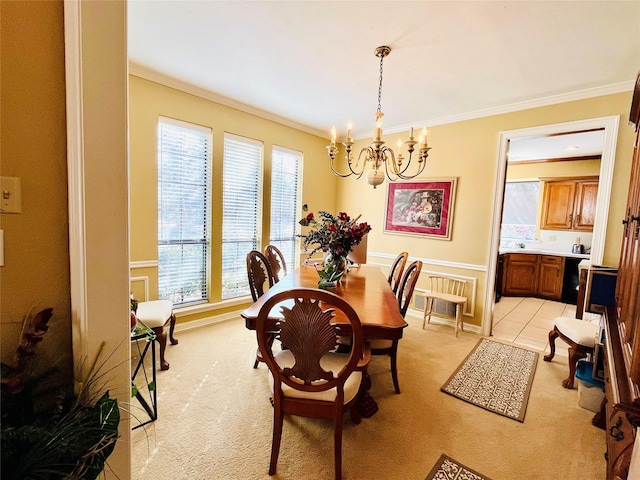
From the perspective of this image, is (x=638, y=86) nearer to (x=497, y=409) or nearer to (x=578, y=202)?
(x=497, y=409)

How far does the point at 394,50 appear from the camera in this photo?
7.25ft

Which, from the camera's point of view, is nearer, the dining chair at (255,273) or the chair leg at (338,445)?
the chair leg at (338,445)

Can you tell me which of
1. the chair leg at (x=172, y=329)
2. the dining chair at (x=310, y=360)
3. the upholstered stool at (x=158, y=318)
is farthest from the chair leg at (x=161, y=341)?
the dining chair at (x=310, y=360)

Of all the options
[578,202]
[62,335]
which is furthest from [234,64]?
[578,202]

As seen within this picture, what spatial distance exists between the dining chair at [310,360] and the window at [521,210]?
5807mm

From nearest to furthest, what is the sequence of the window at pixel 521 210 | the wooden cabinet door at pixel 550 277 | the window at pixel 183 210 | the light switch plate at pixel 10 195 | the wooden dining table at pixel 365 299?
the light switch plate at pixel 10 195
the wooden dining table at pixel 365 299
the window at pixel 183 210
the wooden cabinet door at pixel 550 277
the window at pixel 521 210

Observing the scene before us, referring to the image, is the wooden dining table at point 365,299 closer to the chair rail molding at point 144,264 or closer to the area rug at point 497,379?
the area rug at point 497,379

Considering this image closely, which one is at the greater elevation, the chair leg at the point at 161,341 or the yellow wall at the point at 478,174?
the yellow wall at the point at 478,174

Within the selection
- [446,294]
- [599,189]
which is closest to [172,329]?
[446,294]

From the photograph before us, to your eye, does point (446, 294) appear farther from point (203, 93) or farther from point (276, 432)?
point (203, 93)

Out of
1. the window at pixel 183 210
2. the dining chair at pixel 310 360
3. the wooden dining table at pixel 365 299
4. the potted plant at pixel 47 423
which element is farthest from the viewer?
the window at pixel 183 210

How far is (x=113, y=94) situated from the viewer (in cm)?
92

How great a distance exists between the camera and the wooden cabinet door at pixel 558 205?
5.13 meters

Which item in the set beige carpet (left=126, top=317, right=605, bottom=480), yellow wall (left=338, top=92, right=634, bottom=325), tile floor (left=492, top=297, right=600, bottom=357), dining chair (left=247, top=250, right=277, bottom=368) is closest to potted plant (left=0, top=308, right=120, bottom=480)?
beige carpet (left=126, top=317, right=605, bottom=480)
